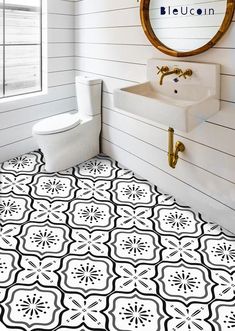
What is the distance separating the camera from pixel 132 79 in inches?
101

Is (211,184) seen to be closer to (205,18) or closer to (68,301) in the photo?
(205,18)

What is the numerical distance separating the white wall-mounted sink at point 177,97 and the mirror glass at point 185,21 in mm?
134

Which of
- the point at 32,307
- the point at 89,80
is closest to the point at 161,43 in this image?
the point at 89,80

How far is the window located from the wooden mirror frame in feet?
3.97

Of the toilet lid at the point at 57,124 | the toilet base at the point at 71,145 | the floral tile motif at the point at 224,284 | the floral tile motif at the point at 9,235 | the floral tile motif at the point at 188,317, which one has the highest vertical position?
the toilet lid at the point at 57,124

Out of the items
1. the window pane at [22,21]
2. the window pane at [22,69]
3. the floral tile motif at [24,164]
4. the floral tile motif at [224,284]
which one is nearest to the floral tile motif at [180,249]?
the floral tile motif at [224,284]

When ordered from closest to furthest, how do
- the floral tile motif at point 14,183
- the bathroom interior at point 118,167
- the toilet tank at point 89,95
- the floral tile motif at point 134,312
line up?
the floral tile motif at point 134,312, the bathroom interior at point 118,167, the floral tile motif at point 14,183, the toilet tank at point 89,95

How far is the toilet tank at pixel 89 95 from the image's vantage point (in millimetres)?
2854

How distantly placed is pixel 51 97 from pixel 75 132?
23.7 inches

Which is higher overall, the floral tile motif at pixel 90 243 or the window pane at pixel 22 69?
the window pane at pixel 22 69

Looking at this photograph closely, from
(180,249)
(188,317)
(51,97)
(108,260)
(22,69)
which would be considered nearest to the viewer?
(188,317)

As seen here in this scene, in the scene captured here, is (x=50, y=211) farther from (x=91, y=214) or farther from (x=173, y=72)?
(x=173, y=72)

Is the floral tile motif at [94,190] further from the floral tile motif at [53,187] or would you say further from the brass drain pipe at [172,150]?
the brass drain pipe at [172,150]

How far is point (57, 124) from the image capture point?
268 cm
